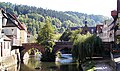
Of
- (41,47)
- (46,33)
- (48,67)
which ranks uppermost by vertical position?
(46,33)

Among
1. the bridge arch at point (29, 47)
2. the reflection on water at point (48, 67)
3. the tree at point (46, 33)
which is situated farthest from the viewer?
the tree at point (46, 33)

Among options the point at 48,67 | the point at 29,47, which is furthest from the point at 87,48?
the point at 29,47

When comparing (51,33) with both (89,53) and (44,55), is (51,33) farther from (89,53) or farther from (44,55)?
(89,53)

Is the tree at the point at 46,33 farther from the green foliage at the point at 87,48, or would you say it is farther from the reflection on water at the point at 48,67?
the green foliage at the point at 87,48

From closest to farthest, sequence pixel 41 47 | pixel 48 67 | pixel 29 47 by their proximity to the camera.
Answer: pixel 48 67, pixel 41 47, pixel 29 47

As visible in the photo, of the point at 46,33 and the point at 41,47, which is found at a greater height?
the point at 46,33

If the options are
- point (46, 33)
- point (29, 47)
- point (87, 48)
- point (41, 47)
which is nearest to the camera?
point (87, 48)

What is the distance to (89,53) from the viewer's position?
5994cm

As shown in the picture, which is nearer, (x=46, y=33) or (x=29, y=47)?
(x=29, y=47)

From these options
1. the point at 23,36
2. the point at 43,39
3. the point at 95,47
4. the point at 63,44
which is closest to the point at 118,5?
the point at 95,47

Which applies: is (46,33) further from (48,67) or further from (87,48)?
(87,48)

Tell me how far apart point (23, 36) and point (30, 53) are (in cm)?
940

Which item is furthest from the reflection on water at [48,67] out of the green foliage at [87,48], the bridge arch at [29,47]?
the bridge arch at [29,47]

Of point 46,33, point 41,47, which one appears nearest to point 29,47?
point 41,47
